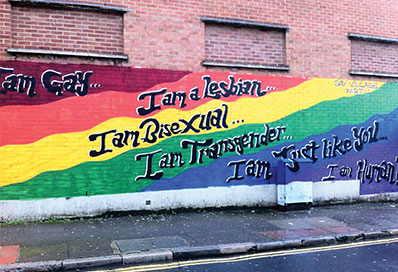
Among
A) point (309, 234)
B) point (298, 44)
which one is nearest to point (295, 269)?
point (309, 234)

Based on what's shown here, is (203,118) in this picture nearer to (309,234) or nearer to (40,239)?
(309,234)

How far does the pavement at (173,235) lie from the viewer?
5.89m

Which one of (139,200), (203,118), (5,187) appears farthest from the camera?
(203,118)

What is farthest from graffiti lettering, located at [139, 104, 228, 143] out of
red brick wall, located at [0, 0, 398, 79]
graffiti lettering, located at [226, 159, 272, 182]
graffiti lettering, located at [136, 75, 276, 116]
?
red brick wall, located at [0, 0, 398, 79]

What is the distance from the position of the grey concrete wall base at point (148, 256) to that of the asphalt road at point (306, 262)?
17 centimetres

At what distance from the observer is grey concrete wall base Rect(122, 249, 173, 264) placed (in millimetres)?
5840

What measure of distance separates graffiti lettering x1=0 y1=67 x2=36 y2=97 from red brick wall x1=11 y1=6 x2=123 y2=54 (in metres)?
0.65

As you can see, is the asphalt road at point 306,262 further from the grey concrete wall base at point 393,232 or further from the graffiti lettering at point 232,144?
the graffiti lettering at point 232,144

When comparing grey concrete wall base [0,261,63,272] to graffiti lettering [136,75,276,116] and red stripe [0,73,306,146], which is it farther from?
graffiti lettering [136,75,276,116]

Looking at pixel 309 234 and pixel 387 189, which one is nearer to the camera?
pixel 309 234

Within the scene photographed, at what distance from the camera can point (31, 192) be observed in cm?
809

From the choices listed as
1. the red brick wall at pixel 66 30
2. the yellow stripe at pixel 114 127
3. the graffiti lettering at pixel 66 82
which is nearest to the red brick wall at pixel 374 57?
the yellow stripe at pixel 114 127

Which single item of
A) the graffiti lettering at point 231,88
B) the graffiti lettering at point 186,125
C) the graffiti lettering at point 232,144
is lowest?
the graffiti lettering at point 232,144

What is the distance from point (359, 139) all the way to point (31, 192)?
30.0ft
